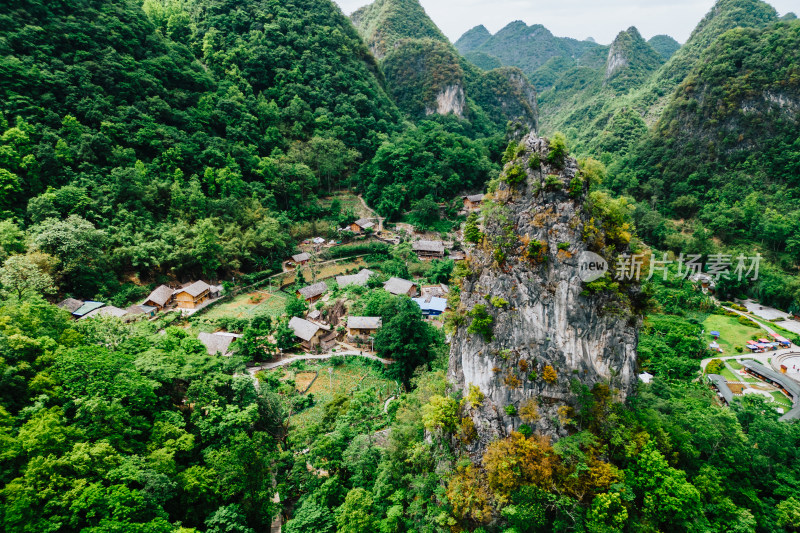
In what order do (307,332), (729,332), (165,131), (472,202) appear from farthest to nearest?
(472,202)
(165,131)
(729,332)
(307,332)

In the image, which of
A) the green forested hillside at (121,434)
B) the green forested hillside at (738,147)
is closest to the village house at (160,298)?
the green forested hillside at (121,434)

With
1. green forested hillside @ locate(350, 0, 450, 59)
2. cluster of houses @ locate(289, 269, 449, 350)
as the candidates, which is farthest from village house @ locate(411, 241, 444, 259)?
green forested hillside @ locate(350, 0, 450, 59)

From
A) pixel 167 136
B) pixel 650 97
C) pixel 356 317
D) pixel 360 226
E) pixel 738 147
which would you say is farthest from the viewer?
pixel 650 97

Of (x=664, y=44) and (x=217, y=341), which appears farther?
(x=664, y=44)

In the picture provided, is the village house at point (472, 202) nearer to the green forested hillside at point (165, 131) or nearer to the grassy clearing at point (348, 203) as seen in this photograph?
the grassy clearing at point (348, 203)

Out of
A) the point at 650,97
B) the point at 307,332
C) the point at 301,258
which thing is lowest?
the point at 307,332

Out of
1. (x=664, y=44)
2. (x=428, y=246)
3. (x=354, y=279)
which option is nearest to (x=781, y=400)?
(x=428, y=246)

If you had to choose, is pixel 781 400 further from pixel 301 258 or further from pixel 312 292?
pixel 301 258

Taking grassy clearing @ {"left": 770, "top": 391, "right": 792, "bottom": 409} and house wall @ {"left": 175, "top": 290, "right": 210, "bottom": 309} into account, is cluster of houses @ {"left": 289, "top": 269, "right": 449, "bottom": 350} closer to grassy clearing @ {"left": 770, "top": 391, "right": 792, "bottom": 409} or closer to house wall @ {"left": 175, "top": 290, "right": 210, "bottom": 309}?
house wall @ {"left": 175, "top": 290, "right": 210, "bottom": 309}
